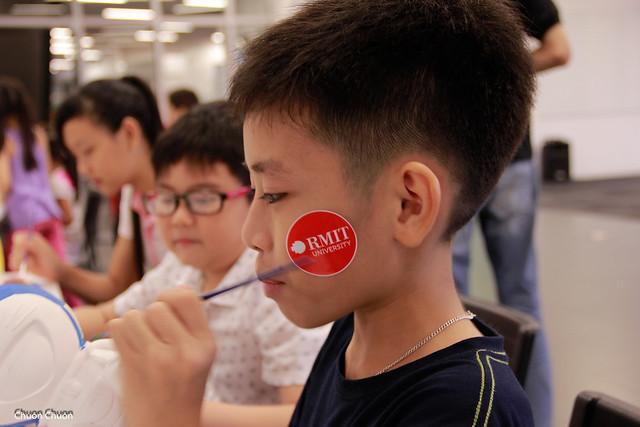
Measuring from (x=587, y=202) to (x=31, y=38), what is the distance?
7.00 meters

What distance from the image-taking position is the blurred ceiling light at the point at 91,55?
8.00 meters

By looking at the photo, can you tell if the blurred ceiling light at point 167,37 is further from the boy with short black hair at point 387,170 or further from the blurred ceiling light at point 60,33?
the boy with short black hair at point 387,170

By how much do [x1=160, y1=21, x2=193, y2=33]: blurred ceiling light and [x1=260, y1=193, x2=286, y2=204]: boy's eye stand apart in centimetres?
824

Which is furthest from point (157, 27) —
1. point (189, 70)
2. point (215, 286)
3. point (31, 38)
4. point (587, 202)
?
point (215, 286)

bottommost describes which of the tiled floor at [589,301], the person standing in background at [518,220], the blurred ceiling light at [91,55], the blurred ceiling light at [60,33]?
the tiled floor at [589,301]

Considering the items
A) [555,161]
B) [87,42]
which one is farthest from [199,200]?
[555,161]

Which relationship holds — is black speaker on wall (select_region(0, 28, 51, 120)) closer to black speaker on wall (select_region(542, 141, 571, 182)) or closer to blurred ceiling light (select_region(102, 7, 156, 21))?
blurred ceiling light (select_region(102, 7, 156, 21))

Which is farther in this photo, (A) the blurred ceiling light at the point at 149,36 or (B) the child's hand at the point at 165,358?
(A) the blurred ceiling light at the point at 149,36

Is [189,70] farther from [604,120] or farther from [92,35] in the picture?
[604,120]

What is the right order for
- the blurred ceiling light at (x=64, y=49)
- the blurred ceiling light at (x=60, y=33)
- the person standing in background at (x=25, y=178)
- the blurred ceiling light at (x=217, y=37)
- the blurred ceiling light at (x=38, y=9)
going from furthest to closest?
the blurred ceiling light at (x=217, y=37) < the blurred ceiling light at (x=64, y=49) < the blurred ceiling light at (x=60, y=33) < the blurred ceiling light at (x=38, y=9) < the person standing in background at (x=25, y=178)

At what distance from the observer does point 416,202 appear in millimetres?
664

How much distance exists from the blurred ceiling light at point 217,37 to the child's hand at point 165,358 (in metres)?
8.59

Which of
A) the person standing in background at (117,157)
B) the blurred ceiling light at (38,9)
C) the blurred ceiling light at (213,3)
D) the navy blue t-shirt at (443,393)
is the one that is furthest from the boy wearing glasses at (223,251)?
the blurred ceiling light at (213,3)

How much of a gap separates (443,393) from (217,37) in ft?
28.7
